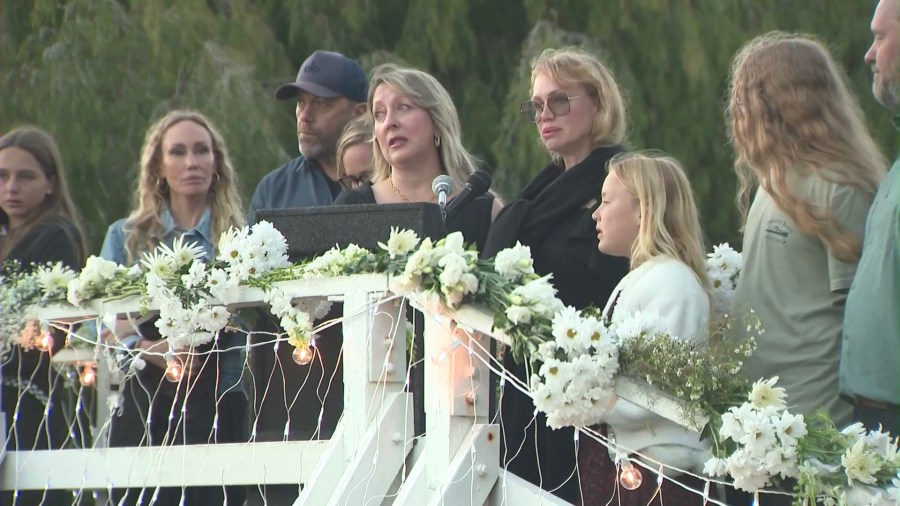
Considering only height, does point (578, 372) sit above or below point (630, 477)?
above

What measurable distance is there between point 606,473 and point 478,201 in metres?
1.49

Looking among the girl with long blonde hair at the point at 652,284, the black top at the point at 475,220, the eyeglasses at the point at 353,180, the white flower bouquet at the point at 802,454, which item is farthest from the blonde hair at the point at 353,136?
the white flower bouquet at the point at 802,454

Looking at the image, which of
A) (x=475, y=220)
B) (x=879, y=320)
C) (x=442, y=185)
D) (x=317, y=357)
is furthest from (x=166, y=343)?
(x=879, y=320)

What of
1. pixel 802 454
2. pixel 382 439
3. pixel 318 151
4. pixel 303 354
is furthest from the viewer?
pixel 318 151

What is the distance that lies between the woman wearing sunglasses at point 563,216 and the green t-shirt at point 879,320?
1023 millimetres

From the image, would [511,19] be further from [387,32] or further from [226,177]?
[226,177]

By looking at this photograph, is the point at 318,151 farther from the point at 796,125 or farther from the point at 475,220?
the point at 796,125

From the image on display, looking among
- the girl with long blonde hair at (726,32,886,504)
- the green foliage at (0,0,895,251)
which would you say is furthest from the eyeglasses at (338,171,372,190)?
the green foliage at (0,0,895,251)

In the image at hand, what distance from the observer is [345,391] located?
213 inches

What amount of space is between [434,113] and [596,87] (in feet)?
2.39

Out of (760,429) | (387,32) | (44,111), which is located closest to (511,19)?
(387,32)

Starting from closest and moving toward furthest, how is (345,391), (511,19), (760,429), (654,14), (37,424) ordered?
(760,429), (345,391), (37,424), (654,14), (511,19)

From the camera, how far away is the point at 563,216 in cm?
572

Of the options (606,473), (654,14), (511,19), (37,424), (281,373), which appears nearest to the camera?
(606,473)
